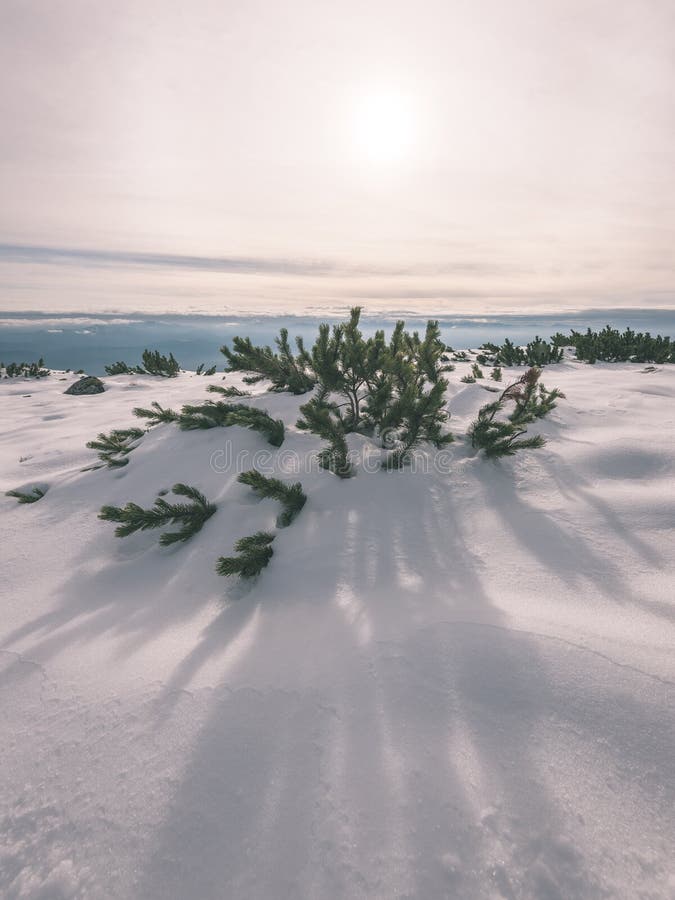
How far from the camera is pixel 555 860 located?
123 cm

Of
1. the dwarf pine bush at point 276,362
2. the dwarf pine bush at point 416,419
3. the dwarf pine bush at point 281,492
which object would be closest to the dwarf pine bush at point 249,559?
the dwarf pine bush at point 281,492

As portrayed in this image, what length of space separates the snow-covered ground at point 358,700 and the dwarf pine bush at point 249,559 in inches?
3.8

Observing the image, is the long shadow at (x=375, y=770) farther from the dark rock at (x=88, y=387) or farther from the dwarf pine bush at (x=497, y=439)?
the dark rock at (x=88, y=387)

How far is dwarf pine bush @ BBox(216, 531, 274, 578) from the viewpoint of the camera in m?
2.64

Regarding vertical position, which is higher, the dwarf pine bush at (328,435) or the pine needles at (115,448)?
the dwarf pine bush at (328,435)

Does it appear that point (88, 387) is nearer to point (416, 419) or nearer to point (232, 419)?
point (232, 419)

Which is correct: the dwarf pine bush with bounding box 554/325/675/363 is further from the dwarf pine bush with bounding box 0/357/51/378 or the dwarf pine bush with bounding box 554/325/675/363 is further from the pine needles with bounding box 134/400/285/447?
the dwarf pine bush with bounding box 0/357/51/378

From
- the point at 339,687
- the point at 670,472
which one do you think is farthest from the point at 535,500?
the point at 339,687

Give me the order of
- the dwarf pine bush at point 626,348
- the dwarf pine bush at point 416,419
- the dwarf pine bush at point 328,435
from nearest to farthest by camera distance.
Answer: the dwarf pine bush at point 328,435 → the dwarf pine bush at point 416,419 → the dwarf pine bush at point 626,348

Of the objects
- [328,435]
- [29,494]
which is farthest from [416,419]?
[29,494]

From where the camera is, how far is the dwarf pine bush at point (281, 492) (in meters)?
3.09

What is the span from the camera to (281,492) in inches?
127

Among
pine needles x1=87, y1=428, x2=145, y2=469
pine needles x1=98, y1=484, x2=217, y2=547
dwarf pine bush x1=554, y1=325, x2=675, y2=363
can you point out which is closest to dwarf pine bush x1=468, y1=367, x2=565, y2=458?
pine needles x1=98, y1=484, x2=217, y2=547

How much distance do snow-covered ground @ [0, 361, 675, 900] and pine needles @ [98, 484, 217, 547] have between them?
0.53ft
